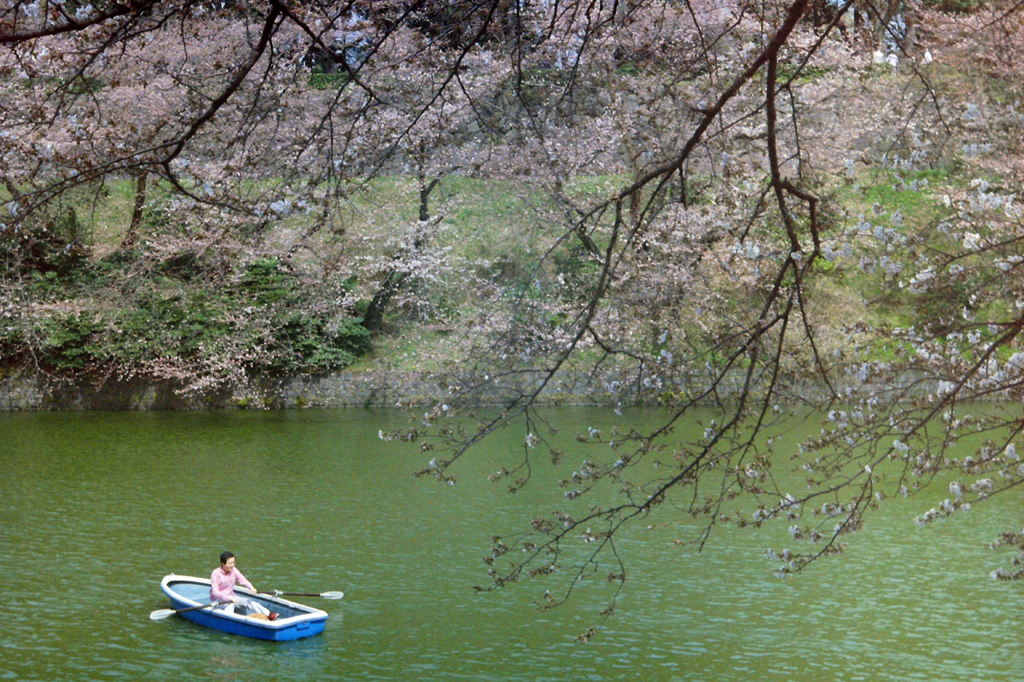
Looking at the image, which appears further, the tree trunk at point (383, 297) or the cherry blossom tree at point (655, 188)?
the tree trunk at point (383, 297)

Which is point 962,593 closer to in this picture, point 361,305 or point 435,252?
point 435,252

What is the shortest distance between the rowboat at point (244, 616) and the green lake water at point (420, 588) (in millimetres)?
99

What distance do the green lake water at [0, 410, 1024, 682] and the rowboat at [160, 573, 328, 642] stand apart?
10 centimetres

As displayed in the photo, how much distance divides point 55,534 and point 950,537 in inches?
317

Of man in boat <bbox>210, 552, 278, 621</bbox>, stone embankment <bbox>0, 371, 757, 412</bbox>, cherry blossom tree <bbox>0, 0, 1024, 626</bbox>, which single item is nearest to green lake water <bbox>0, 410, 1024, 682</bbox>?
man in boat <bbox>210, 552, 278, 621</bbox>

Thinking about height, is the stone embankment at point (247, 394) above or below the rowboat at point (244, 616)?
→ above

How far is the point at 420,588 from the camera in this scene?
328 inches

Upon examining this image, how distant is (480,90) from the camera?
48.5 ft

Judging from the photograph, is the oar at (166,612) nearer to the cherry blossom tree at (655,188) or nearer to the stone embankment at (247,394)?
the cherry blossom tree at (655,188)

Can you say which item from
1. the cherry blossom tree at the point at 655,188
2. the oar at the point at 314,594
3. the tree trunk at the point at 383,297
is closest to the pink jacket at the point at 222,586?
the oar at the point at 314,594

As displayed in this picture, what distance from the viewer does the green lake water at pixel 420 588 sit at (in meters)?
6.83

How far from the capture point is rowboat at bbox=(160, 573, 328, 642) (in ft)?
24.0

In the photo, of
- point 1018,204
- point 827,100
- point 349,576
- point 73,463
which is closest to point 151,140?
point 1018,204

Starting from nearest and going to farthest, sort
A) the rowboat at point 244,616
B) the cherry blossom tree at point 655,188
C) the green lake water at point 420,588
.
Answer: the cherry blossom tree at point 655,188
the green lake water at point 420,588
the rowboat at point 244,616
